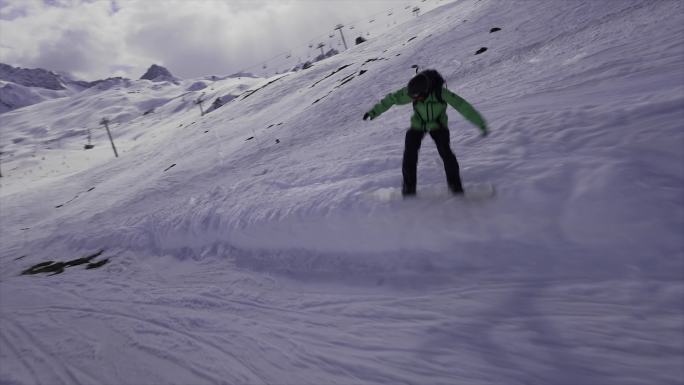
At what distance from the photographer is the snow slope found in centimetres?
326

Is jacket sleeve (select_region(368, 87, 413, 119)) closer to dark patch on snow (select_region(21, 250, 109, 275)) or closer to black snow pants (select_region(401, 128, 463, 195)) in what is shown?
black snow pants (select_region(401, 128, 463, 195))

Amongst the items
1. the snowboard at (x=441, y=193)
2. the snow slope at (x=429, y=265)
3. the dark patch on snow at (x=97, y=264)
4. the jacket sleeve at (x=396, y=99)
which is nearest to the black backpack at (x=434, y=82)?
the jacket sleeve at (x=396, y=99)

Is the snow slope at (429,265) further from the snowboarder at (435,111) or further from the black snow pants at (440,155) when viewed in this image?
the snowboarder at (435,111)

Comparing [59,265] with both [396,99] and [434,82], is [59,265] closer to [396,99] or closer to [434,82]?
[396,99]

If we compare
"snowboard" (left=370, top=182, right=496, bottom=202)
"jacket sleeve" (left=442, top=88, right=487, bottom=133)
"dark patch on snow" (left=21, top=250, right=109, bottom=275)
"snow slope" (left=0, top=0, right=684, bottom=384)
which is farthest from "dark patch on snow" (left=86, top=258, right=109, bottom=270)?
"jacket sleeve" (left=442, top=88, right=487, bottom=133)

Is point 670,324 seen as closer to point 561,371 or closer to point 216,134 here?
point 561,371

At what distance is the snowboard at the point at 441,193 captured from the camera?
191 inches

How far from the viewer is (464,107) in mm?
4742

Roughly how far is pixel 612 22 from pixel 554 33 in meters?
2.38

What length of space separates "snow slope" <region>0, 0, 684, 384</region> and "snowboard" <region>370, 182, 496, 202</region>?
0.11 metres

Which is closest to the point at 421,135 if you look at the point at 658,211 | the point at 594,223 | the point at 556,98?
the point at 594,223

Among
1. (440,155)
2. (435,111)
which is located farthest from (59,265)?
(435,111)

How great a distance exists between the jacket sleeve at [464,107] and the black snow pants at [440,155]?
32 centimetres

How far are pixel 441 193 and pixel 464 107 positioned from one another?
1193 mm
